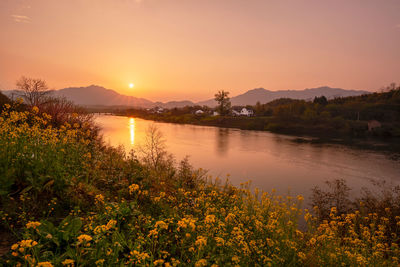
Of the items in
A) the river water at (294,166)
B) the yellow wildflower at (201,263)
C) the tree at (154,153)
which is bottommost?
the river water at (294,166)

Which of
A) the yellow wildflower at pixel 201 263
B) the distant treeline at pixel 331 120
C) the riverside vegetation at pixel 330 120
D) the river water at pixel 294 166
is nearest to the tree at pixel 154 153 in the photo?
the river water at pixel 294 166

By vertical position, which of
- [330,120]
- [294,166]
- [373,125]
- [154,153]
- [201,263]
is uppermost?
[330,120]

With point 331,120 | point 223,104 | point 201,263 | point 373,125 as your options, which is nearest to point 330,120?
point 331,120

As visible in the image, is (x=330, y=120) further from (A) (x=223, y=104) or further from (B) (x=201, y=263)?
(B) (x=201, y=263)

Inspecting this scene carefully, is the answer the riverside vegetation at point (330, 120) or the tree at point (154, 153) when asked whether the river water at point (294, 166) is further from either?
the riverside vegetation at point (330, 120)

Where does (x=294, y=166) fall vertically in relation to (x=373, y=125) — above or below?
below

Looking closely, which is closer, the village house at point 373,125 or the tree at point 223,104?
the village house at point 373,125

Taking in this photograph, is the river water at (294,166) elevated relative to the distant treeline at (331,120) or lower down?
lower down

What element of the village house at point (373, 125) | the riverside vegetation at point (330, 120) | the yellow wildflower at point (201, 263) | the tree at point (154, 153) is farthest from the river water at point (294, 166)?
the village house at point (373, 125)

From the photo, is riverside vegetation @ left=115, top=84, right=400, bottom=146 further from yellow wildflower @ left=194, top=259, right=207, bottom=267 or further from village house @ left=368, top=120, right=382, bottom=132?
yellow wildflower @ left=194, top=259, right=207, bottom=267

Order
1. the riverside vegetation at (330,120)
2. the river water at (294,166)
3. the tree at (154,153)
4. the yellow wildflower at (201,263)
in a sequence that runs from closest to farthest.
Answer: the yellow wildflower at (201,263) → the tree at (154,153) → the river water at (294,166) → the riverside vegetation at (330,120)

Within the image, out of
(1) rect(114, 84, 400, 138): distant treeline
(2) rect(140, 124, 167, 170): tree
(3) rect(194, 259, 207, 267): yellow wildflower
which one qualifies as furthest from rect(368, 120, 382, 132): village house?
(3) rect(194, 259, 207, 267): yellow wildflower

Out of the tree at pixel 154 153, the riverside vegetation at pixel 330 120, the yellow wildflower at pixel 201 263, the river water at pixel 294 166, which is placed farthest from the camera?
the riverside vegetation at pixel 330 120

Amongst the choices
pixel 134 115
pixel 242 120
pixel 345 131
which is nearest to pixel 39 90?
pixel 242 120
